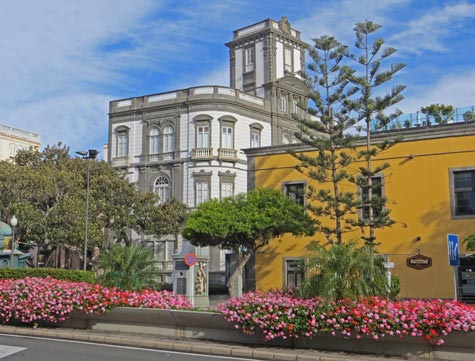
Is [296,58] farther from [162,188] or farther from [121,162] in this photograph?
[121,162]

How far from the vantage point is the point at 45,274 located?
19.9 metres

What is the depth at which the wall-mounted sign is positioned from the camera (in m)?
22.4

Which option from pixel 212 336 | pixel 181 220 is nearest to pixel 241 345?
pixel 212 336

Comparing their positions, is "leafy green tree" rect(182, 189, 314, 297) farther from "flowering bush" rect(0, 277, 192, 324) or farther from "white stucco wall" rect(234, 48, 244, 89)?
"white stucco wall" rect(234, 48, 244, 89)

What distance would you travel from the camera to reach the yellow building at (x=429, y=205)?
72.6 ft

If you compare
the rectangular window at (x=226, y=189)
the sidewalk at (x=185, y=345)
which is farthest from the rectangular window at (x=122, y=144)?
the sidewalk at (x=185, y=345)

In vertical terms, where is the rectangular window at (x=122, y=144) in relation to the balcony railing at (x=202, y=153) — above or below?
above

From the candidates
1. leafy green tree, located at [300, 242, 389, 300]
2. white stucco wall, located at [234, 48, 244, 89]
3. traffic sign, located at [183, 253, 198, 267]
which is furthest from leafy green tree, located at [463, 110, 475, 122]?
white stucco wall, located at [234, 48, 244, 89]

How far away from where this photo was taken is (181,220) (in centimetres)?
3722

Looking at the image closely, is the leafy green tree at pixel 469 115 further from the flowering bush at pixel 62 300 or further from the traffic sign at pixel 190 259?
the flowering bush at pixel 62 300

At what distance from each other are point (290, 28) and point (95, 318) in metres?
38.6

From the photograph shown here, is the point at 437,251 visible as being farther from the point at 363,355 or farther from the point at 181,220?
the point at 181,220

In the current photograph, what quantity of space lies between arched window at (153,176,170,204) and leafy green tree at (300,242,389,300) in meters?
30.4

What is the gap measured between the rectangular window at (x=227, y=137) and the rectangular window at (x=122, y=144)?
816 centimetres
